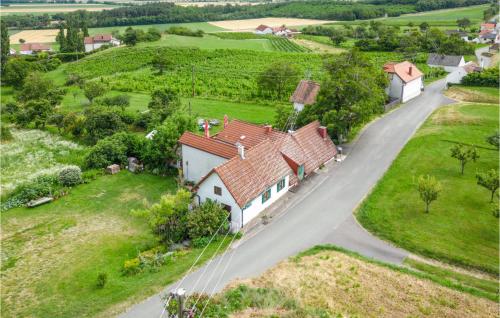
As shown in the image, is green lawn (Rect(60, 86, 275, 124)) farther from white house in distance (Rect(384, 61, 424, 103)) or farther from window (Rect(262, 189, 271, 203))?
window (Rect(262, 189, 271, 203))

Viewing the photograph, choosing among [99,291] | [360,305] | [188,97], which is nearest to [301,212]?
[360,305]

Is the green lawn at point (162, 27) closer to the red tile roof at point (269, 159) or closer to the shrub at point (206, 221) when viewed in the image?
the red tile roof at point (269, 159)

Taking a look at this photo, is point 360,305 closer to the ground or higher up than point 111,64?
closer to the ground

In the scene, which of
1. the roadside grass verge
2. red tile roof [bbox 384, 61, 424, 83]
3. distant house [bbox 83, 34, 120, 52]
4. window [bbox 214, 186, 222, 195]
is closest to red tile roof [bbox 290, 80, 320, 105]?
red tile roof [bbox 384, 61, 424, 83]

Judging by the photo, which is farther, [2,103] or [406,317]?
[2,103]

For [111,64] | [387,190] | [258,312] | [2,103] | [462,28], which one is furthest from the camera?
[462,28]

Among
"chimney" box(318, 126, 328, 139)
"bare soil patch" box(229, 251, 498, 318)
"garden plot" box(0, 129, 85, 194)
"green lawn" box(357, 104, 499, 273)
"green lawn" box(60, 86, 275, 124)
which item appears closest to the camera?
"bare soil patch" box(229, 251, 498, 318)

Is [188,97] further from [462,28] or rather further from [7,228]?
[462,28]
